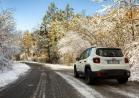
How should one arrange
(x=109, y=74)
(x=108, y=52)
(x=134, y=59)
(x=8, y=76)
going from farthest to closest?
(x=8, y=76), (x=134, y=59), (x=108, y=52), (x=109, y=74)

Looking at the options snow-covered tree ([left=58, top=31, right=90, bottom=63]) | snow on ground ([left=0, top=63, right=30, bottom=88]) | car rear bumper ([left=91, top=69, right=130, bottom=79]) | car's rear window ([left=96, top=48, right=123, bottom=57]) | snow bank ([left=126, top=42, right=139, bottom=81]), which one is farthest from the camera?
snow-covered tree ([left=58, top=31, right=90, bottom=63])

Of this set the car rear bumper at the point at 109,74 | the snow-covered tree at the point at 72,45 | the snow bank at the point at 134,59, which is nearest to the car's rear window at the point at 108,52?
the car rear bumper at the point at 109,74

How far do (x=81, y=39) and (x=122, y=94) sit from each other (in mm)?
37365

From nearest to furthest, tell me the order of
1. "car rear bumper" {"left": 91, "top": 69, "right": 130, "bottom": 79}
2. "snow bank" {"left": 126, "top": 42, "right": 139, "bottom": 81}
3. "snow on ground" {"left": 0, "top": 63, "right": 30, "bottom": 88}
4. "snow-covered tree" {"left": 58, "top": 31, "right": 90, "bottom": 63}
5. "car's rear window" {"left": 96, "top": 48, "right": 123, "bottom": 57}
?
"car rear bumper" {"left": 91, "top": 69, "right": 130, "bottom": 79}, "car's rear window" {"left": 96, "top": 48, "right": 123, "bottom": 57}, "snow on ground" {"left": 0, "top": 63, "right": 30, "bottom": 88}, "snow bank" {"left": 126, "top": 42, "right": 139, "bottom": 81}, "snow-covered tree" {"left": 58, "top": 31, "right": 90, "bottom": 63}

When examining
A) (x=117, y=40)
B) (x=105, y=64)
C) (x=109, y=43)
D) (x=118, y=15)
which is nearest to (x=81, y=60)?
(x=105, y=64)

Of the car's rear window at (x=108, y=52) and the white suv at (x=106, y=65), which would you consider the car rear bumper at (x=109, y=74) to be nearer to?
the white suv at (x=106, y=65)

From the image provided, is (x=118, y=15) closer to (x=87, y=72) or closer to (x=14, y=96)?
(x=87, y=72)

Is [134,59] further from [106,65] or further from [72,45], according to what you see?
[72,45]

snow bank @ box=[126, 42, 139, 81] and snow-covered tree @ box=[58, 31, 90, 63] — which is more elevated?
snow-covered tree @ box=[58, 31, 90, 63]

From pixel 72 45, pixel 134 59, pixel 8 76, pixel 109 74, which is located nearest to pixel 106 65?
pixel 109 74

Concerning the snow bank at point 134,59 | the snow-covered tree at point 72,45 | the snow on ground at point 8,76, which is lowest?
the snow on ground at point 8,76

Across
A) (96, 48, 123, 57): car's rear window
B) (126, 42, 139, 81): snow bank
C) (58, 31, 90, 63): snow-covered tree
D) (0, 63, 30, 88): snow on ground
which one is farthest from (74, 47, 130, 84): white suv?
(58, 31, 90, 63): snow-covered tree

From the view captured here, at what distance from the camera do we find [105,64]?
1616 centimetres

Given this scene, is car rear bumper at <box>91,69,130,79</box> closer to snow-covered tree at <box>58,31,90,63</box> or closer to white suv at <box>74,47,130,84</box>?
white suv at <box>74,47,130,84</box>
